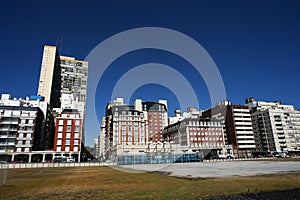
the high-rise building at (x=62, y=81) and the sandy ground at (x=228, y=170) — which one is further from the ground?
the high-rise building at (x=62, y=81)

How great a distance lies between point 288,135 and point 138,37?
124850mm

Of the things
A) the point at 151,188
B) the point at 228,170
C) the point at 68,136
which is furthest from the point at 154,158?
the point at 151,188

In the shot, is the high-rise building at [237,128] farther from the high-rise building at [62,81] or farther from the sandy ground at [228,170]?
the high-rise building at [62,81]

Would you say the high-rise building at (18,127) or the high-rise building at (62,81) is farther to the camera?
the high-rise building at (62,81)

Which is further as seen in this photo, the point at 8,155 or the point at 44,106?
the point at 44,106

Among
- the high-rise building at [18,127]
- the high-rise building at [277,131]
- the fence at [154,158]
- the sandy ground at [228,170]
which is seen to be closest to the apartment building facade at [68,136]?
the high-rise building at [18,127]

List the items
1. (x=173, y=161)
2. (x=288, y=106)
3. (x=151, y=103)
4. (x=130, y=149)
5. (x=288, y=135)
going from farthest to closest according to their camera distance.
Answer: (x=151, y=103) → (x=288, y=106) → (x=288, y=135) → (x=130, y=149) → (x=173, y=161)

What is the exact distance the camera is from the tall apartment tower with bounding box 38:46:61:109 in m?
117

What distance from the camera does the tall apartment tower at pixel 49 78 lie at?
384ft

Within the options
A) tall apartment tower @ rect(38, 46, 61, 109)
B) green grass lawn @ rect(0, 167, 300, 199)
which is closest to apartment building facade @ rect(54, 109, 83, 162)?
tall apartment tower @ rect(38, 46, 61, 109)

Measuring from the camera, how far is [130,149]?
85000 millimetres

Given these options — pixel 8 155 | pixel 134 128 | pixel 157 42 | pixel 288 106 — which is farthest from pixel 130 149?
pixel 288 106

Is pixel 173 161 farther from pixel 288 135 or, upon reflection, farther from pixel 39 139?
pixel 288 135

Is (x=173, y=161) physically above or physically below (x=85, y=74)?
below
